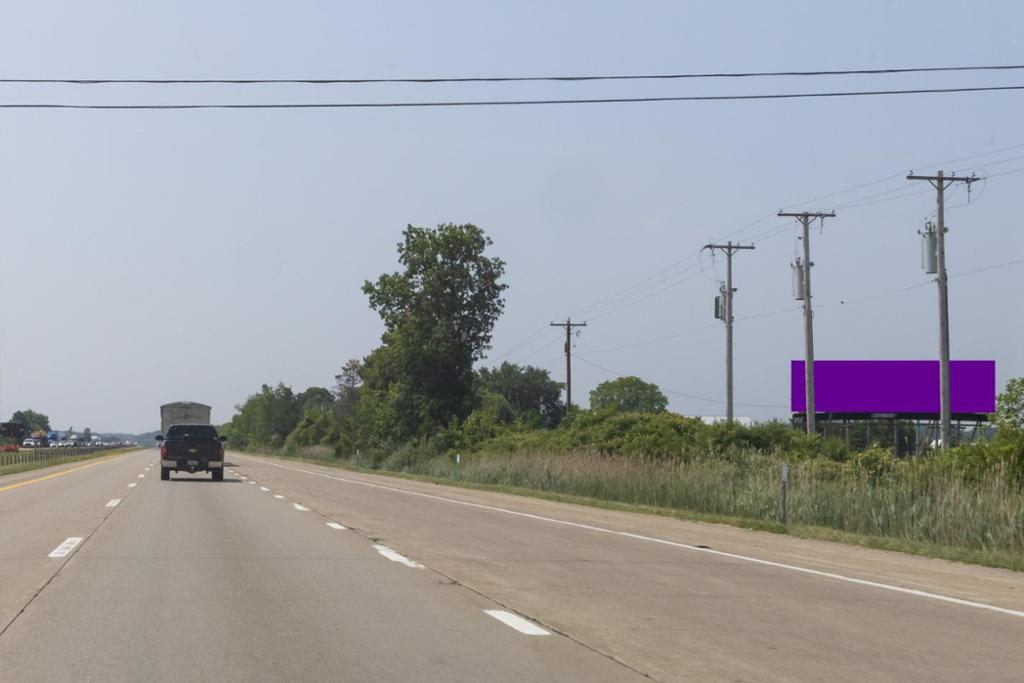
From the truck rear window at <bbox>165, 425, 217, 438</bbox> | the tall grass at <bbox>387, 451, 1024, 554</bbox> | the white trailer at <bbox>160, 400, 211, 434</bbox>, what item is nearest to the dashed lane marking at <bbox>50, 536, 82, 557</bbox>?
the tall grass at <bbox>387, 451, 1024, 554</bbox>

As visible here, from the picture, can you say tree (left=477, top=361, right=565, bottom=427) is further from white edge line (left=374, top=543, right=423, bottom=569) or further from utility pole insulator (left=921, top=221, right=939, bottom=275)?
white edge line (left=374, top=543, right=423, bottom=569)

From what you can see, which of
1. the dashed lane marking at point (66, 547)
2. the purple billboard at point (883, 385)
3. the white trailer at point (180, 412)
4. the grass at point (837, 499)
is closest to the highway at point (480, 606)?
the dashed lane marking at point (66, 547)

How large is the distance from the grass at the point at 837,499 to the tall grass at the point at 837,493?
0.07 ft

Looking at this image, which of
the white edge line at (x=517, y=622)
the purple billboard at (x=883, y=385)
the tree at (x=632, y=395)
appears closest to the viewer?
the white edge line at (x=517, y=622)

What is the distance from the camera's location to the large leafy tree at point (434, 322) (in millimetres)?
74562

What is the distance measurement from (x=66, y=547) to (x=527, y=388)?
14300cm

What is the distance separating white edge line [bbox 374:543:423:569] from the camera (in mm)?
14522

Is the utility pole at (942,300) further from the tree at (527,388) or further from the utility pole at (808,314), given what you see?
the tree at (527,388)

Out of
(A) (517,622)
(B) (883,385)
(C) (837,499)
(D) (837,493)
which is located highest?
(B) (883,385)

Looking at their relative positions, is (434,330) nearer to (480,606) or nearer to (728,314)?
(728,314)

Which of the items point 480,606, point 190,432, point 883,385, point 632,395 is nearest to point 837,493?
point 480,606

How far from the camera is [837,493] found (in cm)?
2320

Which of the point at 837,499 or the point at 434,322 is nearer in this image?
the point at 837,499

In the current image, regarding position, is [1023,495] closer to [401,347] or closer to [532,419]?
[532,419]
